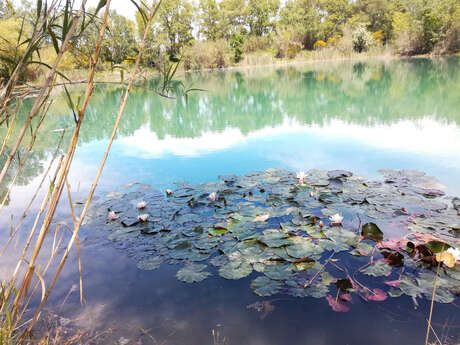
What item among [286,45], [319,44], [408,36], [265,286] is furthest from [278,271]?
[319,44]

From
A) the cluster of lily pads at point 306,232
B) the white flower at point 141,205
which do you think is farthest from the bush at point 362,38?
the white flower at point 141,205

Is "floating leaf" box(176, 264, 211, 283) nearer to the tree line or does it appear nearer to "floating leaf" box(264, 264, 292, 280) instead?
"floating leaf" box(264, 264, 292, 280)

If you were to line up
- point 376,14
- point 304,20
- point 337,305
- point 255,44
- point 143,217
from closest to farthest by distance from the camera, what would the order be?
1. point 337,305
2. point 143,217
3. point 376,14
4. point 255,44
5. point 304,20

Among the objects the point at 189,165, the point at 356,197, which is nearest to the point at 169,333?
the point at 356,197

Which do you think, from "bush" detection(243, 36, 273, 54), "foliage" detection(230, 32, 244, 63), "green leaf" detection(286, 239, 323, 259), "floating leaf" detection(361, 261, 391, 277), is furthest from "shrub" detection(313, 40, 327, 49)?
"floating leaf" detection(361, 261, 391, 277)

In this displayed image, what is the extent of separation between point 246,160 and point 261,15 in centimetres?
3287

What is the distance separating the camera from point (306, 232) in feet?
6.62

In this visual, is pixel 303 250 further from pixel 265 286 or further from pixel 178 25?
pixel 178 25

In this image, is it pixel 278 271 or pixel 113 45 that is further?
pixel 278 271

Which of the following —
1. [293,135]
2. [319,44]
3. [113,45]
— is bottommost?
[293,135]

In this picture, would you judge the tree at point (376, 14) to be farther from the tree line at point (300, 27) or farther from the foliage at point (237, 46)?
the foliage at point (237, 46)

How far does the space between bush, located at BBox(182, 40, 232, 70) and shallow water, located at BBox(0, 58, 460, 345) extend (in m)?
15.0

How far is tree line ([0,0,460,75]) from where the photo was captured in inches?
706

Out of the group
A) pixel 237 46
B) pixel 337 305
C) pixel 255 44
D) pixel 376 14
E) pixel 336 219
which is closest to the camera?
pixel 337 305
